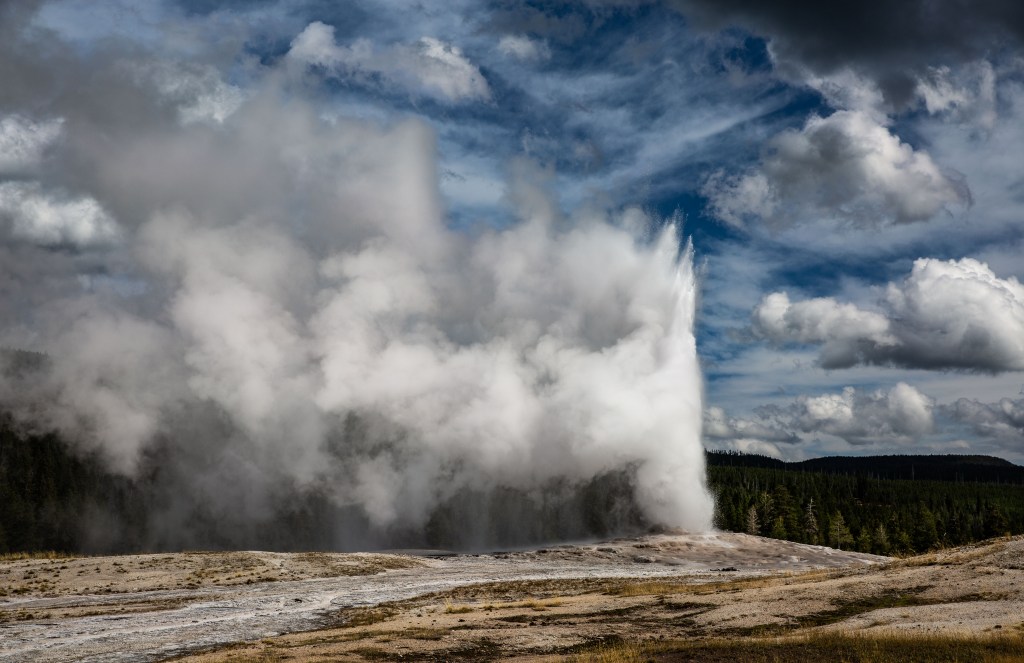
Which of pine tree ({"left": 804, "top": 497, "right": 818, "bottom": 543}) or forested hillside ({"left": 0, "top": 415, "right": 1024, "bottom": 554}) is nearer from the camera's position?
forested hillside ({"left": 0, "top": 415, "right": 1024, "bottom": 554})

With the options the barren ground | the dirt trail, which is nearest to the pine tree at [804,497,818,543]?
the dirt trail

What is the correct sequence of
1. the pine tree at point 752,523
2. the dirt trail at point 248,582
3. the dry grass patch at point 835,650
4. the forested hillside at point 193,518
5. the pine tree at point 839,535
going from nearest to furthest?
the dry grass patch at point 835,650 < the dirt trail at point 248,582 < the forested hillside at point 193,518 < the pine tree at point 839,535 < the pine tree at point 752,523

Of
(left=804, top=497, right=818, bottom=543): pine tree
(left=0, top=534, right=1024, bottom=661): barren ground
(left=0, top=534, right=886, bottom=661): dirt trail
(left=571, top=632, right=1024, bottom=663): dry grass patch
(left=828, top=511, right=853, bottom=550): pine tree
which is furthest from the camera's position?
(left=804, top=497, right=818, bottom=543): pine tree

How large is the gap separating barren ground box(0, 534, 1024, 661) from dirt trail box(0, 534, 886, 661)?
0.77 feet

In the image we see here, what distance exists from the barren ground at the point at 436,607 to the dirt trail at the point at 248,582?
23cm

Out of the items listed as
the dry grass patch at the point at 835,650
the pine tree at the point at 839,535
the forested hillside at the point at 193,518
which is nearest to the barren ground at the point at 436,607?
the dry grass patch at the point at 835,650

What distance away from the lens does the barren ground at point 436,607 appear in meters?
34.2

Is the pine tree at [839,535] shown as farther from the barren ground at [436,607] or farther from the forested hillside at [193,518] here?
the barren ground at [436,607]

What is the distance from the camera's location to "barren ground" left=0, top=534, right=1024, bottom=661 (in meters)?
34.2

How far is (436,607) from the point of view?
52688 millimetres

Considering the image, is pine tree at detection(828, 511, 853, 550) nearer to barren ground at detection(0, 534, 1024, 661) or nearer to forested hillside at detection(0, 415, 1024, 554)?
forested hillside at detection(0, 415, 1024, 554)

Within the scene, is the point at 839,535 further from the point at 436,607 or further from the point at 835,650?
the point at 835,650

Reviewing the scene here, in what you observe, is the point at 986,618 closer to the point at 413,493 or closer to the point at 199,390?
the point at 413,493

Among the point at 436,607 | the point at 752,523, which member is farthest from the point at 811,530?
the point at 436,607
